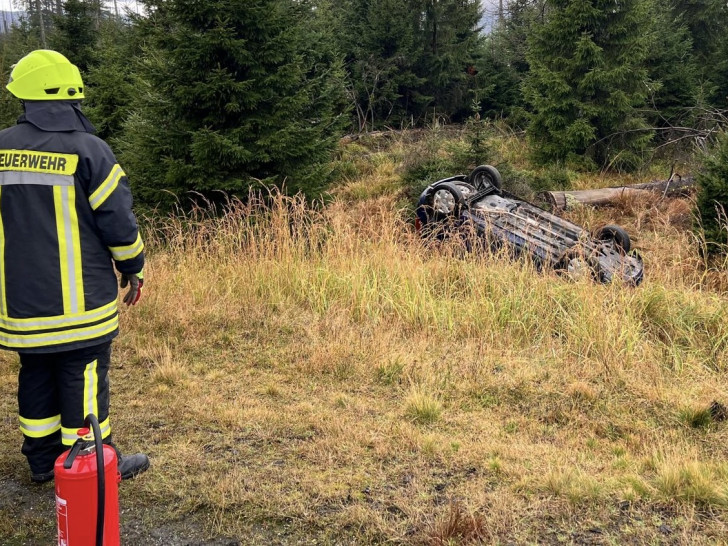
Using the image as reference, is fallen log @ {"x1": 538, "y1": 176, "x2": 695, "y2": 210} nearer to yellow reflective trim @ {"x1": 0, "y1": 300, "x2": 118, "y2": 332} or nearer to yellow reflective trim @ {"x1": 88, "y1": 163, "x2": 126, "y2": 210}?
yellow reflective trim @ {"x1": 88, "y1": 163, "x2": 126, "y2": 210}

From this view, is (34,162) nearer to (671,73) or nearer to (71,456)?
(71,456)

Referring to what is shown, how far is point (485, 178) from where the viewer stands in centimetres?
965

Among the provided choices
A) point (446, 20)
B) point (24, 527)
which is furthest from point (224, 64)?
point (446, 20)

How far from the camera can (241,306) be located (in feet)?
18.6

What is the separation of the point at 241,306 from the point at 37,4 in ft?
153

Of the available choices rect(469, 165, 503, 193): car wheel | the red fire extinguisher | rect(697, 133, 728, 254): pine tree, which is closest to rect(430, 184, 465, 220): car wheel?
rect(469, 165, 503, 193): car wheel

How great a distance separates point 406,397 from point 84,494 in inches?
88.0

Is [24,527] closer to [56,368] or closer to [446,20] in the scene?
[56,368]

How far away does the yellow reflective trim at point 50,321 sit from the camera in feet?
9.14

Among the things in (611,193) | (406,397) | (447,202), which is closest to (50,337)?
(406,397)

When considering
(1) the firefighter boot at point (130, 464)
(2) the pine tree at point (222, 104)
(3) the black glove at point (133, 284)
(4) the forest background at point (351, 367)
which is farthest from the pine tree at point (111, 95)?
(1) the firefighter boot at point (130, 464)

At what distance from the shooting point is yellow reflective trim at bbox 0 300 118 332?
2.79 meters

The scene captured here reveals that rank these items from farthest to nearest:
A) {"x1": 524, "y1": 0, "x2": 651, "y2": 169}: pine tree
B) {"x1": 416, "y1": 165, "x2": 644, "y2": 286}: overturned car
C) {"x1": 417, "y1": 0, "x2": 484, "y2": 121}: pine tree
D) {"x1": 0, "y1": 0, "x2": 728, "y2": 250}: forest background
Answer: {"x1": 417, "y1": 0, "x2": 484, "y2": 121}: pine tree < {"x1": 524, "y1": 0, "x2": 651, "y2": 169}: pine tree < {"x1": 0, "y1": 0, "x2": 728, "y2": 250}: forest background < {"x1": 416, "y1": 165, "x2": 644, "y2": 286}: overturned car

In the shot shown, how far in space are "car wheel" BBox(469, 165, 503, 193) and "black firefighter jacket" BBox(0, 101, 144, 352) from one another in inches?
290
